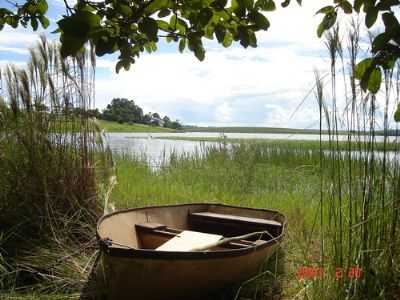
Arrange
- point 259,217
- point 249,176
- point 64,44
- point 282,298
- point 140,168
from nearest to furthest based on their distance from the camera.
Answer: point 64,44 < point 282,298 < point 259,217 < point 249,176 < point 140,168

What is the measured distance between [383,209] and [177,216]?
7.77 feet

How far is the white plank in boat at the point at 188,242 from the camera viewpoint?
325 cm

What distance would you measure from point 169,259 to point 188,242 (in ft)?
2.46

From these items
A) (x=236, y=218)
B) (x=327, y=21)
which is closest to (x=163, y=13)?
(x=327, y=21)

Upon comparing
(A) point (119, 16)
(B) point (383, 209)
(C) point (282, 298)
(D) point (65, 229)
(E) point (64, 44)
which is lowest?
(C) point (282, 298)

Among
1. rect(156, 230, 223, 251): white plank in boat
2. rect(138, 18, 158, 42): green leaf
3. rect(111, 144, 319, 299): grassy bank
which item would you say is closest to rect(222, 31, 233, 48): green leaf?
rect(138, 18, 158, 42): green leaf

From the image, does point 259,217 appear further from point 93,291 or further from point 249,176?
point 249,176

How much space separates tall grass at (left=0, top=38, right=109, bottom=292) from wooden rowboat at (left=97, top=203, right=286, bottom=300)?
476 mm

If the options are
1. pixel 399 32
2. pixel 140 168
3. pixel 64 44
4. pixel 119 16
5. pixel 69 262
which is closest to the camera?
pixel 64 44

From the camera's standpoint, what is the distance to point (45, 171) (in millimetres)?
4012

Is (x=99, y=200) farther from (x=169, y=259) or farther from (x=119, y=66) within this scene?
(x=119, y=66)

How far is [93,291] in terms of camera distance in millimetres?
3170

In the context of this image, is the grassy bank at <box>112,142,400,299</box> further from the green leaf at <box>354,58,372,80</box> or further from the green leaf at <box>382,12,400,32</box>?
the green leaf at <box>382,12,400,32</box>

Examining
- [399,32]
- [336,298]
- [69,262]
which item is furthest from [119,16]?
[69,262]
